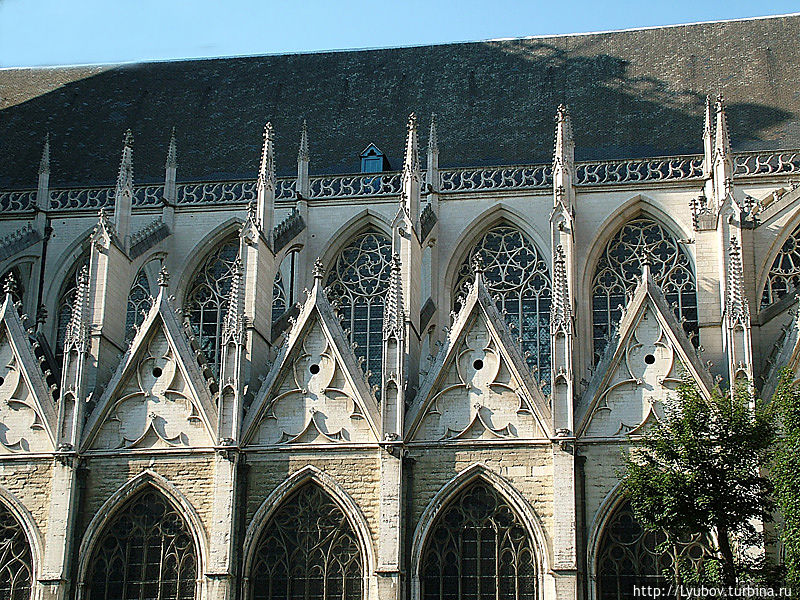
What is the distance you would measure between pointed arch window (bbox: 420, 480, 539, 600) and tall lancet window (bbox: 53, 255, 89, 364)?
1082 centimetres

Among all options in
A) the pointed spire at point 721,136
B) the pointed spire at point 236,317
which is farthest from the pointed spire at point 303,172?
the pointed spire at point 721,136

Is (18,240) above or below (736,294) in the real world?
above

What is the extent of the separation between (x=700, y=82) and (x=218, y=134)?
1163 cm

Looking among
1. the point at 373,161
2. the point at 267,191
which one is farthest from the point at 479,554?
the point at 373,161

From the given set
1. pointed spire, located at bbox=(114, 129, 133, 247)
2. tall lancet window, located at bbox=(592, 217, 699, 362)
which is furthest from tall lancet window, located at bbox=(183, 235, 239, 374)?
tall lancet window, located at bbox=(592, 217, 699, 362)

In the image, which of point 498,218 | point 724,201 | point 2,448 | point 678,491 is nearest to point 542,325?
point 498,218

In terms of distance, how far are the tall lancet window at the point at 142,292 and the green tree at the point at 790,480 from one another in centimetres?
1497

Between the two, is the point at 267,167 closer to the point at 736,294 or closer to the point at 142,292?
the point at 142,292

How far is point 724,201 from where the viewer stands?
25234 millimetres

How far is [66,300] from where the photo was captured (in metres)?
29.3

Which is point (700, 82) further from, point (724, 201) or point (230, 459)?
point (230, 459)

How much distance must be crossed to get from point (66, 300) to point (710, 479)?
15.8 meters

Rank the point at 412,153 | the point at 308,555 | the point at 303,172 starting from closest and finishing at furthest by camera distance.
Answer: the point at 308,555 < the point at 412,153 < the point at 303,172

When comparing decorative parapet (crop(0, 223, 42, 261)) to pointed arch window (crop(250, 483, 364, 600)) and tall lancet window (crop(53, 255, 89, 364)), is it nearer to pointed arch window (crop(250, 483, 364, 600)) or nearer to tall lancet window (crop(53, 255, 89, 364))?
tall lancet window (crop(53, 255, 89, 364))
